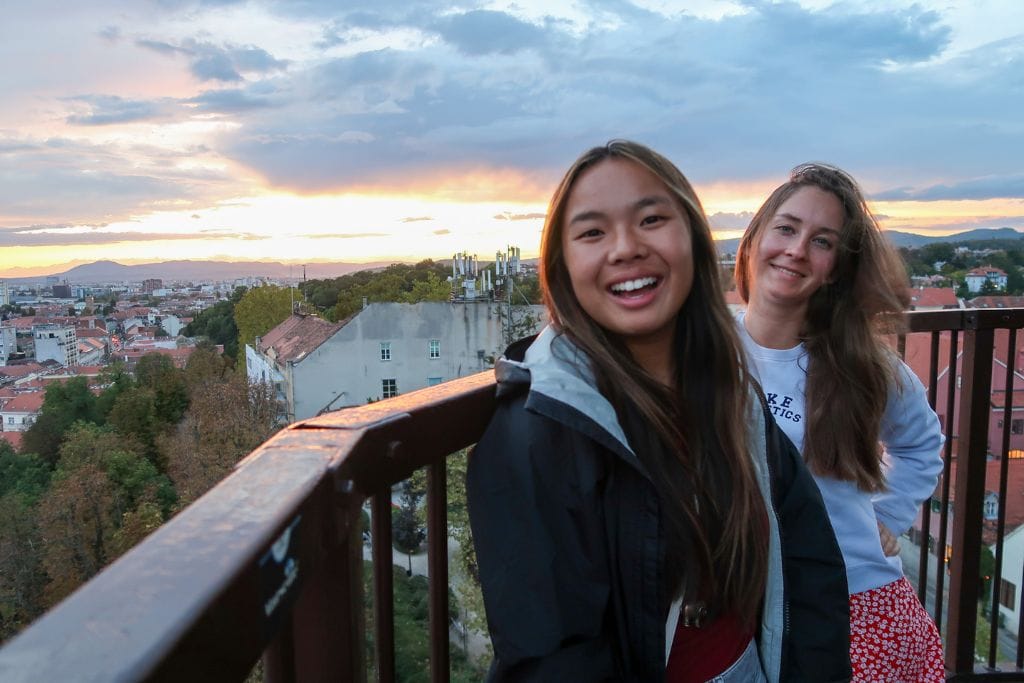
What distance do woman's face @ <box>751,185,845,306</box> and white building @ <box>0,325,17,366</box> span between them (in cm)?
5949

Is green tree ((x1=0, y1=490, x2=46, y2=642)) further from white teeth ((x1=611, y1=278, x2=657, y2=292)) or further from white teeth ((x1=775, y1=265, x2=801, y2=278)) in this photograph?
white teeth ((x1=611, y1=278, x2=657, y2=292))

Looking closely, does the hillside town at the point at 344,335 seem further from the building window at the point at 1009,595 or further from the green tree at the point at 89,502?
the green tree at the point at 89,502

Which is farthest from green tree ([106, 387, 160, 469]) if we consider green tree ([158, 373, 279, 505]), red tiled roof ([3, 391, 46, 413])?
green tree ([158, 373, 279, 505])

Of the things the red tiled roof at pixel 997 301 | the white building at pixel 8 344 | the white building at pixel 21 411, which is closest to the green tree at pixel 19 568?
the white building at pixel 21 411

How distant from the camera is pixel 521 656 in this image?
1.13 meters

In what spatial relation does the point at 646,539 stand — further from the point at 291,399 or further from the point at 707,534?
the point at 291,399

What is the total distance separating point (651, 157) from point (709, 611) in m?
0.88

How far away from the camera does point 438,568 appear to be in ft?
4.42

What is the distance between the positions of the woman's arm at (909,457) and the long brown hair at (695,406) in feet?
2.57

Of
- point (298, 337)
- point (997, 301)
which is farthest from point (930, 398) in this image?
point (298, 337)

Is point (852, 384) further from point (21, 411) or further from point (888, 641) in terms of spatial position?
point (21, 411)

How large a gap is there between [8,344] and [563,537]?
64.0 m

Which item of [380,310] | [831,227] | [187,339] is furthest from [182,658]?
[187,339]

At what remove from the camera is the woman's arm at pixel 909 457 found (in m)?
2.13
